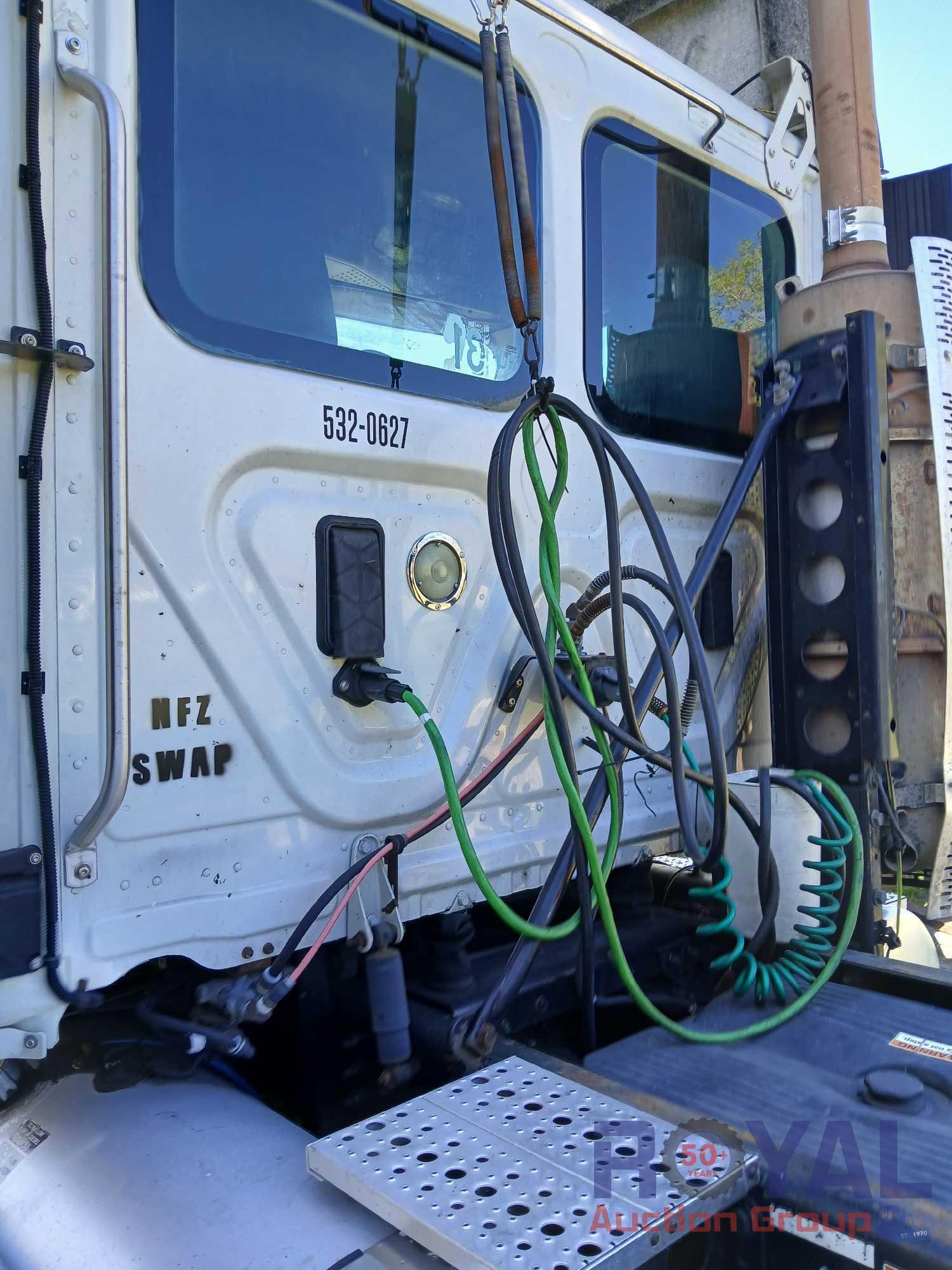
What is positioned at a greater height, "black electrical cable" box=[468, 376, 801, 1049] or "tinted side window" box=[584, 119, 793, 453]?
"tinted side window" box=[584, 119, 793, 453]

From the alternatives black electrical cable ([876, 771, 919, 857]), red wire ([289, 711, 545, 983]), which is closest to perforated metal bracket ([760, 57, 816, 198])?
black electrical cable ([876, 771, 919, 857])

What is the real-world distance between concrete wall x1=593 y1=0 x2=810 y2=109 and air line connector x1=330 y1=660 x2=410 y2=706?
228 centimetres

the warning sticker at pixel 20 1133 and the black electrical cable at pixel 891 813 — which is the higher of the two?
the black electrical cable at pixel 891 813

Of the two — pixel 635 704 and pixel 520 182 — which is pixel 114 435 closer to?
pixel 520 182

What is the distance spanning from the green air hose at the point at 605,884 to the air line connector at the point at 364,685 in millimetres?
31

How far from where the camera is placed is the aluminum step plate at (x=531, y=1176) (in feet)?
3.68

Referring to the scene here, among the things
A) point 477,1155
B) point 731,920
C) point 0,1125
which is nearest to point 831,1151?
point 477,1155

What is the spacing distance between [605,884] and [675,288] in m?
1.54

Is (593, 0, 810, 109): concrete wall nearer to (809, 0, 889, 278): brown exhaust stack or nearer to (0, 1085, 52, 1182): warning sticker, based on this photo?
(809, 0, 889, 278): brown exhaust stack

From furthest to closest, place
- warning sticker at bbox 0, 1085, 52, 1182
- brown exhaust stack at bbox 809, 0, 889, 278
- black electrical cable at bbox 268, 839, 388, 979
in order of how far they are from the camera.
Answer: brown exhaust stack at bbox 809, 0, 889, 278 < black electrical cable at bbox 268, 839, 388, 979 < warning sticker at bbox 0, 1085, 52, 1182

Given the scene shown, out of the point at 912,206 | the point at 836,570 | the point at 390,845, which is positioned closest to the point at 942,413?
the point at 836,570

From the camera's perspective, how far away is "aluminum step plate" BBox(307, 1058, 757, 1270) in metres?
1.12

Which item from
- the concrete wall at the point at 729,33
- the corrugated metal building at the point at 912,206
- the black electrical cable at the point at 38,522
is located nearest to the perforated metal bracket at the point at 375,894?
the black electrical cable at the point at 38,522

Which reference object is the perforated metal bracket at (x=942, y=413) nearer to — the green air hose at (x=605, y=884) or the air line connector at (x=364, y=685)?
the green air hose at (x=605, y=884)
